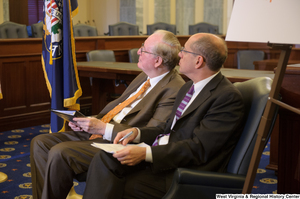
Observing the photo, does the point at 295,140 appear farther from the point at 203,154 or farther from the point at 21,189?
the point at 21,189

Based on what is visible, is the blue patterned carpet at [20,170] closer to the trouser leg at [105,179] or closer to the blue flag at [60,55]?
the blue flag at [60,55]

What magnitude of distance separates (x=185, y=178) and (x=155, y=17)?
948cm

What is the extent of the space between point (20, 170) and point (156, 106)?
1720 mm

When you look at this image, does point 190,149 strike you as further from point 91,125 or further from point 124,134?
point 91,125

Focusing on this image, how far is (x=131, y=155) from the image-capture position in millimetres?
1788

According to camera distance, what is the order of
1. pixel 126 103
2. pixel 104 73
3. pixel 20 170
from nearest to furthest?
pixel 126 103 → pixel 20 170 → pixel 104 73

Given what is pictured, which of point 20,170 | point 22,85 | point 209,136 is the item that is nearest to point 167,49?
point 209,136

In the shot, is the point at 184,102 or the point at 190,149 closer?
the point at 190,149

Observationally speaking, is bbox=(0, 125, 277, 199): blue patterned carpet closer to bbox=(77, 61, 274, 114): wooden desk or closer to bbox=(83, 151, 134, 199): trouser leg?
bbox=(77, 61, 274, 114): wooden desk

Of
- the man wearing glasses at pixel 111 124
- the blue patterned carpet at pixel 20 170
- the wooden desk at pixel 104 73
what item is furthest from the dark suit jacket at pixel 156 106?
the wooden desk at pixel 104 73

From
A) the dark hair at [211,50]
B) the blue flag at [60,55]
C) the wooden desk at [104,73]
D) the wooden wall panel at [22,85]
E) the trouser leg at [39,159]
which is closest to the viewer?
the dark hair at [211,50]

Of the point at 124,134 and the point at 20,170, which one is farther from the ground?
the point at 124,134

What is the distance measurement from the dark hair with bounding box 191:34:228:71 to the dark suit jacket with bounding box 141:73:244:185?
0.15 m

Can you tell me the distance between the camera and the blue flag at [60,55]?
320cm
